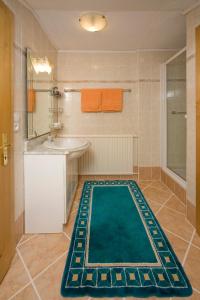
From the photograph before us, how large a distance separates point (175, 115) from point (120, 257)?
253 centimetres

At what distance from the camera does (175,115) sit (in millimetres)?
3330

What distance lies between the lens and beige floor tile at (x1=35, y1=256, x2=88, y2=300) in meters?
1.22

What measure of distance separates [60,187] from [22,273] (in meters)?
0.74

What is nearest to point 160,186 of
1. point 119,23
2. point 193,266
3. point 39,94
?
point 193,266

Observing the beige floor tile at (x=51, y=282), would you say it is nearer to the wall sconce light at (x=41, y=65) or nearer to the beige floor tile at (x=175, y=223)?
the beige floor tile at (x=175, y=223)

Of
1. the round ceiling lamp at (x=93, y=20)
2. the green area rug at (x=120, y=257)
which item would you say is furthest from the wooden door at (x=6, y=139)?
the round ceiling lamp at (x=93, y=20)

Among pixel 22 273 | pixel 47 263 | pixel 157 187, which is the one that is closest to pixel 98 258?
pixel 47 263

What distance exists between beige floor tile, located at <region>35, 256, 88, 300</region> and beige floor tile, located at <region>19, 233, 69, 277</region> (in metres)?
0.07

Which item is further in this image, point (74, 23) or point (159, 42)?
point (159, 42)

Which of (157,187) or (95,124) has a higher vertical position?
(95,124)

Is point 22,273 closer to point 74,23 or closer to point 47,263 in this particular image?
point 47,263

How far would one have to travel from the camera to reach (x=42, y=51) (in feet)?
8.33

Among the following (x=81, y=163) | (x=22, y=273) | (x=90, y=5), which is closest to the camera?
(x=22, y=273)

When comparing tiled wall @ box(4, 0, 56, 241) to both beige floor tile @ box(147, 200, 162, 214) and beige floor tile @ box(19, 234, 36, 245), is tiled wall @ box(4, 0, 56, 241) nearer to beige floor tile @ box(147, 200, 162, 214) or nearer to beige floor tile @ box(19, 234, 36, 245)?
beige floor tile @ box(19, 234, 36, 245)
